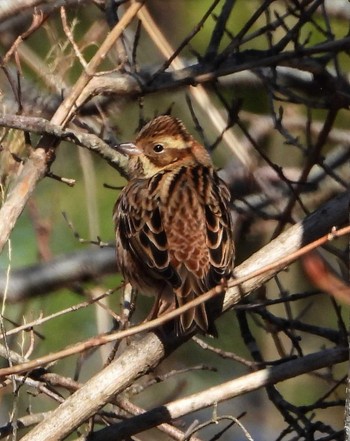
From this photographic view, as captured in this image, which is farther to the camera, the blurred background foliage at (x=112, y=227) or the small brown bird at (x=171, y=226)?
the blurred background foliage at (x=112, y=227)

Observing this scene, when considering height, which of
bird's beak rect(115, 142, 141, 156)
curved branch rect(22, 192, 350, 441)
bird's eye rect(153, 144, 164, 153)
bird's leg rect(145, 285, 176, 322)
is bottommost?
curved branch rect(22, 192, 350, 441)

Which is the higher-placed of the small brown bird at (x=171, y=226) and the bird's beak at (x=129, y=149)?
the bird's beak at (x=129, y=149)

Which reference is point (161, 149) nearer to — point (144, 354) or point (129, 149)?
point (129, 149)

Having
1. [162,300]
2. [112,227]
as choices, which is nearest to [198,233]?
[162,300]

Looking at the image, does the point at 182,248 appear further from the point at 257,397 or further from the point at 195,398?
the point at 257,397

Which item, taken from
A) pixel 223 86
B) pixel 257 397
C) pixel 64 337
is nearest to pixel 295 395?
pixel 257 397

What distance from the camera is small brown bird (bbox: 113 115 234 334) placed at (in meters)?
4.65

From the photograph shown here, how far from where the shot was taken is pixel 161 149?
549cm

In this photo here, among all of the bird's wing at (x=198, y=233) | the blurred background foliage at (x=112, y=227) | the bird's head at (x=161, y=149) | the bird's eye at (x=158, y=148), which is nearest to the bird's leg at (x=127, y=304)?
the bird's wing at (x=198, y=233)

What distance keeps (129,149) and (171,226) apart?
2.03 ft

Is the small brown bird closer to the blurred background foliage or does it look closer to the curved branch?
the curved branch

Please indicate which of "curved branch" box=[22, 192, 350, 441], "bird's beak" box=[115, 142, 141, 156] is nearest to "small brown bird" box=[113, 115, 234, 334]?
"bird's beak" box=[115, 142, 141, 156]

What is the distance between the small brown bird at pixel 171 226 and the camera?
183 inches

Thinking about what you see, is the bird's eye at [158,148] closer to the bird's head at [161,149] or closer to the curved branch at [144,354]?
the bird's head at [161,149]
